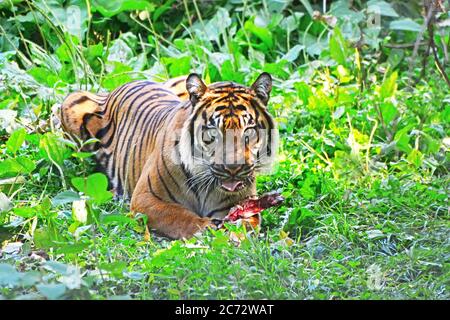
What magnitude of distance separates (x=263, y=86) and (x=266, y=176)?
0.79 metres

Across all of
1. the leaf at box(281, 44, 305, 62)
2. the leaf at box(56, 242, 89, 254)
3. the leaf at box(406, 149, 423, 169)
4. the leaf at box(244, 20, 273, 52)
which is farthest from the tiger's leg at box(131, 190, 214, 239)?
the leaf at box(244, 20, 273, 52)

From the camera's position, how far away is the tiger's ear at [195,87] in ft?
18.5

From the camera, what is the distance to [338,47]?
7664 millimetres

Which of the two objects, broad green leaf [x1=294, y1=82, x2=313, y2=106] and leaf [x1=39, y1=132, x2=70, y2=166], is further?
broad green leaf [x1=294, y1=82, x2=313, y2=106]

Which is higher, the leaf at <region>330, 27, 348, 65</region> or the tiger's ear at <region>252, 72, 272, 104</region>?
the tiger's ear at <region>252, 72, 272, 104</region>

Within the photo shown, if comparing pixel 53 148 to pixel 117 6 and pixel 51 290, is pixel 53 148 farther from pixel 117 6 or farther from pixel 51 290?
pixel 117 6

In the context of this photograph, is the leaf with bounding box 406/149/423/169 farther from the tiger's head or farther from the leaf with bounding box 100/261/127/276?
the leaf with bounding box 100/261/127/276

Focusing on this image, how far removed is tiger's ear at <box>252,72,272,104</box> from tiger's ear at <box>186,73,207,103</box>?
0.94 ft

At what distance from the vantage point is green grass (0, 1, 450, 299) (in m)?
4.58

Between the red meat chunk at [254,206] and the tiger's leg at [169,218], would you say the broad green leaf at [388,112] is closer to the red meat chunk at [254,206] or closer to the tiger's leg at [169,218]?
the red meat chunk at [254,206]

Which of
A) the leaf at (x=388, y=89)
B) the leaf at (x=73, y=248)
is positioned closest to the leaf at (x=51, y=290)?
the leaf at (x=73, y=248)

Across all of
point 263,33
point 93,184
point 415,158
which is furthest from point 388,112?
point 93,184

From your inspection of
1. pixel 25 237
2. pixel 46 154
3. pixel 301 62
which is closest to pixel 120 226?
pixel 25 237
